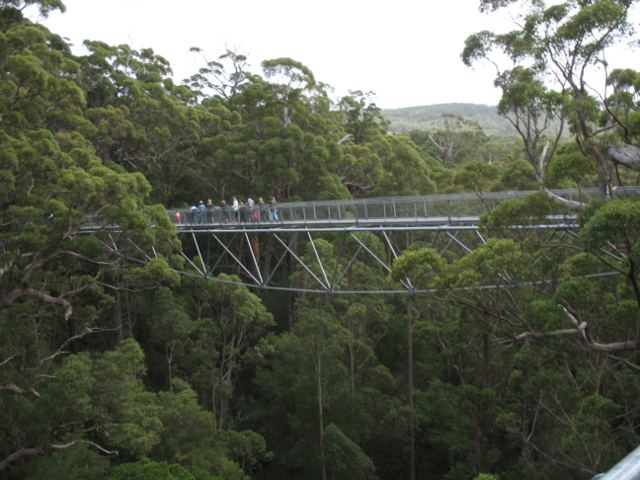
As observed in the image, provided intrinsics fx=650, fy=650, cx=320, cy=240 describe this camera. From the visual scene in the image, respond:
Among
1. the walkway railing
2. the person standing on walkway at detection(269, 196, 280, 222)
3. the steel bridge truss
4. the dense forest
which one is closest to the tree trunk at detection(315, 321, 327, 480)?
the dense forest

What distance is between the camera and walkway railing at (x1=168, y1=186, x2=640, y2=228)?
10766 mm

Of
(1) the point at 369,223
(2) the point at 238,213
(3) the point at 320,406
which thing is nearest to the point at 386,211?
(1) the point at 369,223

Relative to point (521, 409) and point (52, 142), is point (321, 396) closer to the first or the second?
point (521, 409)

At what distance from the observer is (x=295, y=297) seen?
75.6 ft

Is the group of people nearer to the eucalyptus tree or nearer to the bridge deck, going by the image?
the bridge deck

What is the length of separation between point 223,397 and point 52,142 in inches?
392

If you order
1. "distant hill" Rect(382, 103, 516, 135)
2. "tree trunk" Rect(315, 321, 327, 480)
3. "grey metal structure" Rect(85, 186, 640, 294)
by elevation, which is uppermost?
"distant hill" Rect(382, 103, 516, 135)

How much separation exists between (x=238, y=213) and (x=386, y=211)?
4.75 m

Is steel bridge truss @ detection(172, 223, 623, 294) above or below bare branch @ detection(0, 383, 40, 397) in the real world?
above

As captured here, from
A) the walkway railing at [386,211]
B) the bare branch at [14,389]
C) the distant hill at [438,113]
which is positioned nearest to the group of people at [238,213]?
the walkway railing at [386,211]

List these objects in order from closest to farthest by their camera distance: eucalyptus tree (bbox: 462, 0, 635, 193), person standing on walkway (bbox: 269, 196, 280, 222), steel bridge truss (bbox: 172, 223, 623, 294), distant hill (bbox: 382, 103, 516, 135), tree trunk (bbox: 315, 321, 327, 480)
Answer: eucalyptus tree (bbox: 462, 0, 635, 193) → steel bridge truss (bbox: 172, 223, 623, 294) → person standing on walkway (bbox: 269, 196, 280, 222) → tree trunk (bbox: 315, 321, 327, 480) → distant hill (bbox: 382, 103, 516, 135)

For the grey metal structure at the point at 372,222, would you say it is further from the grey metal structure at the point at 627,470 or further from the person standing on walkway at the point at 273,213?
the grey metal structure at the point at 627,470

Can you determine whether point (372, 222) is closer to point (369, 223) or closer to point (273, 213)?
point (369, 223)

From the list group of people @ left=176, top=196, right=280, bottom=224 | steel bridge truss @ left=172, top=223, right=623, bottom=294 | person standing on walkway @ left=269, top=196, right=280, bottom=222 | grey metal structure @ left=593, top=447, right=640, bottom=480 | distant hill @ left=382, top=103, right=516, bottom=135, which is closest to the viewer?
grey metal structure @ left=593, top=447, right=640, bottom=480
